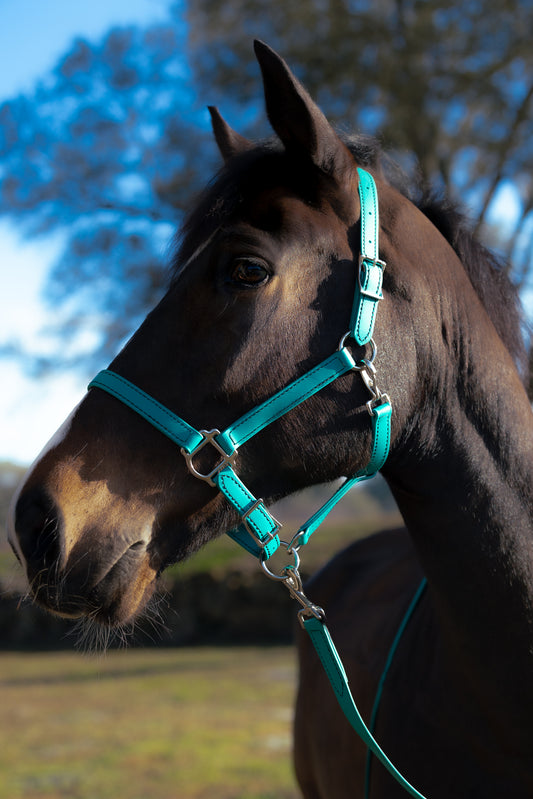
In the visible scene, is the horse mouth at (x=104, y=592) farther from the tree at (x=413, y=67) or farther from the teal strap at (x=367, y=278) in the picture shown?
the tree at (x=413, y=67)

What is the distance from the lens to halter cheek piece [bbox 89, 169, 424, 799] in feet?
4.71

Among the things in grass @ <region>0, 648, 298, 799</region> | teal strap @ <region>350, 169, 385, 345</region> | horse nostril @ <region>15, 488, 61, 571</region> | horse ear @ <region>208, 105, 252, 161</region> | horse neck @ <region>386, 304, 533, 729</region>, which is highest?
horse ear @ <region>208, 105, 252, 161</region>

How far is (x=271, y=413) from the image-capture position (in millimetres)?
1456

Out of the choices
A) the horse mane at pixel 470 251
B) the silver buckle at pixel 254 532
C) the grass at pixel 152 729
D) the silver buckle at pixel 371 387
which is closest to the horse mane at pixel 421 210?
the horse mane at pixel 470 251

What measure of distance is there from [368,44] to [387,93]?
2.46 ft

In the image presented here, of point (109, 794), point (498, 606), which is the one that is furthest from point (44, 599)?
point (109, 794)

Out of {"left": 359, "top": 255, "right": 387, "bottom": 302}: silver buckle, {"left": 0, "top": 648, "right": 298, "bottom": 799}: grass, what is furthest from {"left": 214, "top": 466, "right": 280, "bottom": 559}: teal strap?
{"left": 0, "top": 648, "right": 298, "bottom": 799}: grass

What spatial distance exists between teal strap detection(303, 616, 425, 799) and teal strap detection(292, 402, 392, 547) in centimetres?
22

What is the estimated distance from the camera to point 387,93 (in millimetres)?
9211

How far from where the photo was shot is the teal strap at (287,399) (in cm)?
144

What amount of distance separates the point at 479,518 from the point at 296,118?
99 centimetres

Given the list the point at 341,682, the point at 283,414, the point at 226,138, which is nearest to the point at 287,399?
the point at 283,414

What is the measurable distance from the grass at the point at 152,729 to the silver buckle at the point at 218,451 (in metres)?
2.17

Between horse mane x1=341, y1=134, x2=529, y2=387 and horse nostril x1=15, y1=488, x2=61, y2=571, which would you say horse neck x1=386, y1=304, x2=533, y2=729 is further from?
horse nostril x1=15, y1=488, x2=61, y2=571
